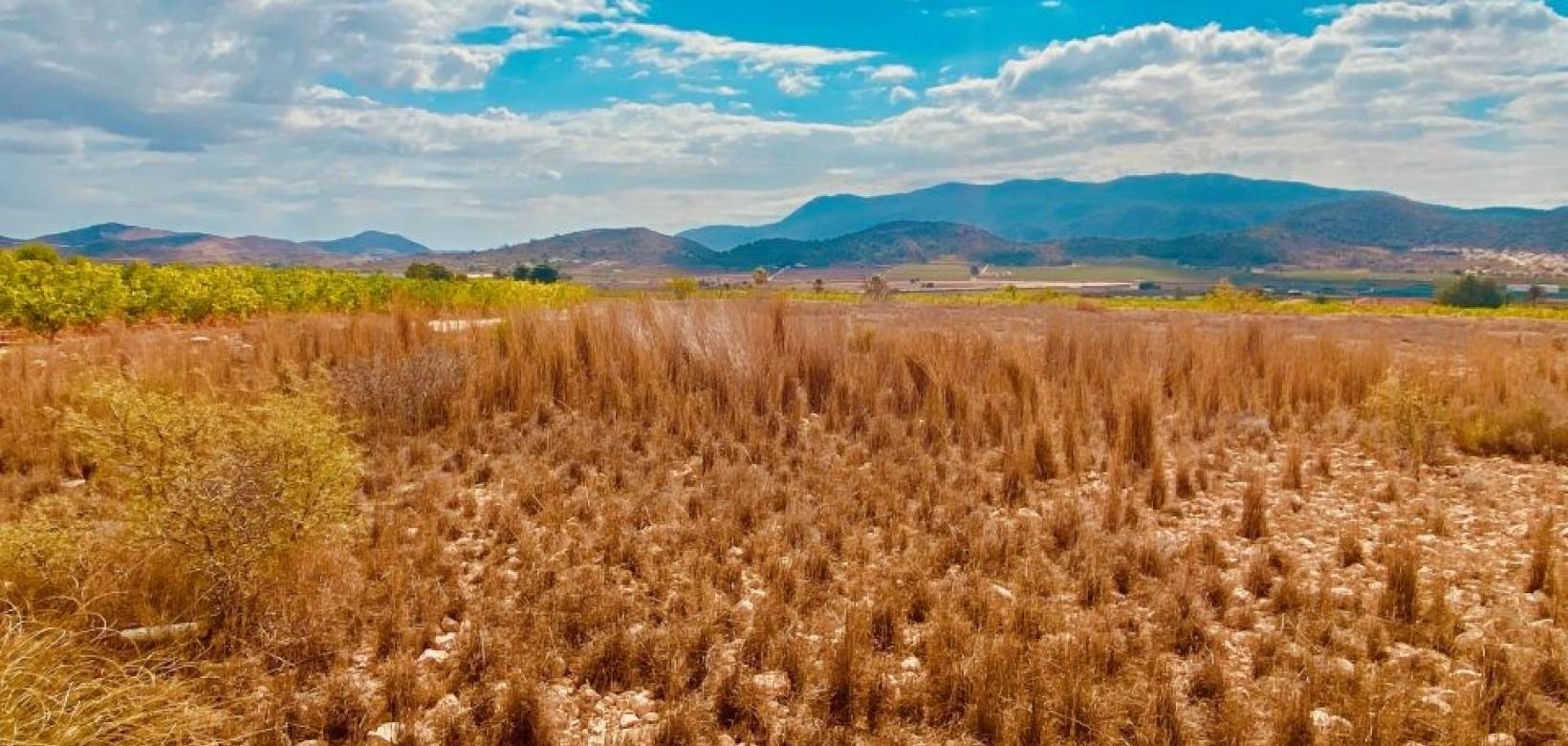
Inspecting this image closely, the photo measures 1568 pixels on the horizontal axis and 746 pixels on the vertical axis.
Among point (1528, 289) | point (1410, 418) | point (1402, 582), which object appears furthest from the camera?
point (1528, 289)

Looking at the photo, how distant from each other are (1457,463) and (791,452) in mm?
5127

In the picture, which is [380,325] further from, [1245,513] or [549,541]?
[1245,513]

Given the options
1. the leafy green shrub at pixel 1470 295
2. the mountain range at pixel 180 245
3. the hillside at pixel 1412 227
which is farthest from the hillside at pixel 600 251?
the hillside at pixel 1412 227

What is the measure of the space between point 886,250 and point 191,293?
464 ft

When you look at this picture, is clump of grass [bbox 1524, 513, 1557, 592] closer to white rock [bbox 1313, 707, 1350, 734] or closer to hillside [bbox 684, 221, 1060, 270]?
white rock [bbox 1313, 707, 1350, 734]

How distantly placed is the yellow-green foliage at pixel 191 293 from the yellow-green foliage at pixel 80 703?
8.12 metres

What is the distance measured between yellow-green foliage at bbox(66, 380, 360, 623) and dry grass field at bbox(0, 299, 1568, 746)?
17 millimetres

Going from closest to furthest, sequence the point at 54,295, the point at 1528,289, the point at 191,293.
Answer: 1. the point at 54,295
2. the point at 191,293
3. the point at 1528,289

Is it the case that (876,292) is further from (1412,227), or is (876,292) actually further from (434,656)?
(1412,227)

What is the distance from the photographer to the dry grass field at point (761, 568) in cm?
288

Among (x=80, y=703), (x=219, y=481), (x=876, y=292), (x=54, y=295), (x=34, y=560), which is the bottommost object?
(x=80, y=703)

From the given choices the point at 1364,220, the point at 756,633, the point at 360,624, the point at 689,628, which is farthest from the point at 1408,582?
the point at 1364,220

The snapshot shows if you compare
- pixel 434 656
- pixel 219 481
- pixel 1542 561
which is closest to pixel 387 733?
pixel 434 656

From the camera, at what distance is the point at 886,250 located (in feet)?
497
